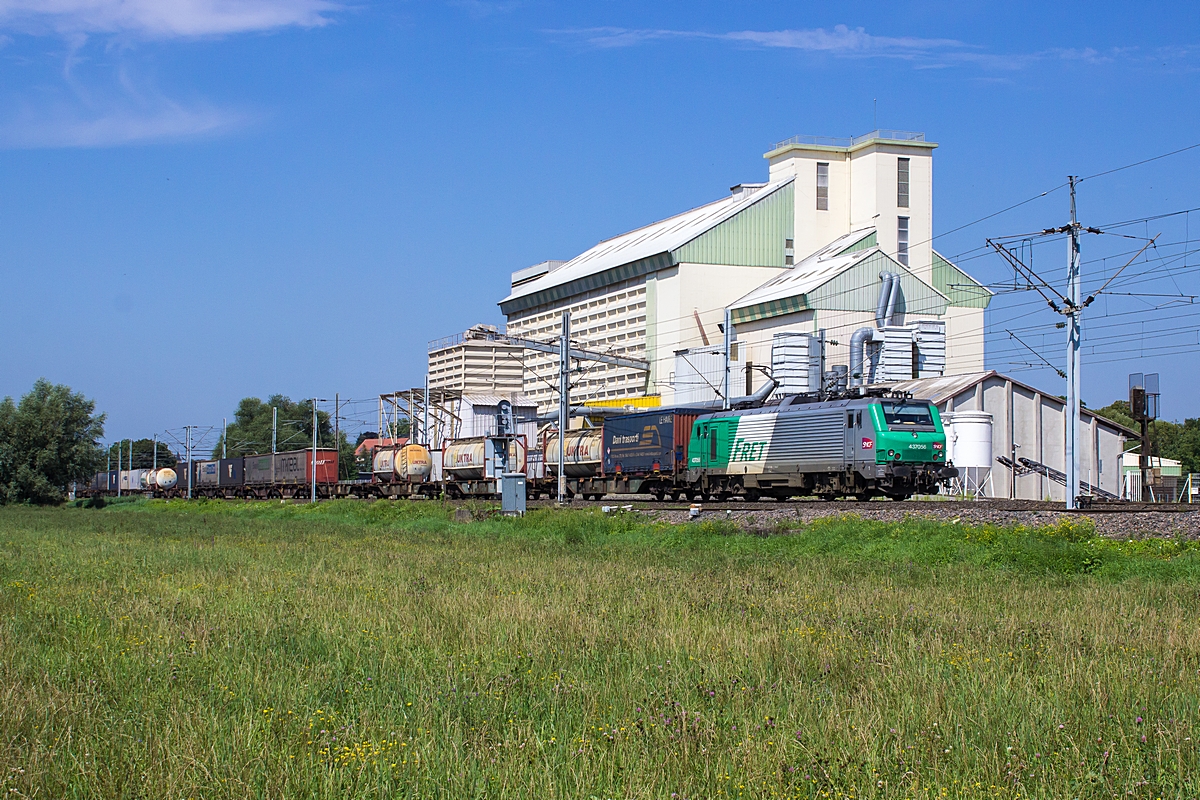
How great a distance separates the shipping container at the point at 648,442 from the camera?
1699 inches

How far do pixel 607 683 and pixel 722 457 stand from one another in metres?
32.0

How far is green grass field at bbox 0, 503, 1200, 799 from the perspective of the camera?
18.4ft

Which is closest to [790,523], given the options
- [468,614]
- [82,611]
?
[468,614]

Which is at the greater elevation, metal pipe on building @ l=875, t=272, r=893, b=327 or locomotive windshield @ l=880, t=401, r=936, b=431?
metal pipe on building @ l=875, t=272, r=893, b=327

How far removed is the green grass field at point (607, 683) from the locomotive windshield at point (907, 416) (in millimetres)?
16766

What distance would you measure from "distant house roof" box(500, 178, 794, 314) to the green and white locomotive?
5156cm

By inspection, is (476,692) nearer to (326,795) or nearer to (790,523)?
(326,795)

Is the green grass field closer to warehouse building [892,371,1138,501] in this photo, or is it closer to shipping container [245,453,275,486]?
warehouse building [892,371,1138,501]

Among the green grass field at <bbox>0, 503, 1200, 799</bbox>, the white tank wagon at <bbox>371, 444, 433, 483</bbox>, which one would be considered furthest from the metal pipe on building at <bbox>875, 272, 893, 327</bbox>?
the green grass field at <bbox>0, 503, 1200, 799</bbox>

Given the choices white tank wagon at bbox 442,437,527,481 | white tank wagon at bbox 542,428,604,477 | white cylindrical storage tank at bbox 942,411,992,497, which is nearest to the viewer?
white tank wagon at bbox 542,428,604,477

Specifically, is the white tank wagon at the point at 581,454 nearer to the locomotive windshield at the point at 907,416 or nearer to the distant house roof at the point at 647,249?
the locomotive windshield at the point at 907,416

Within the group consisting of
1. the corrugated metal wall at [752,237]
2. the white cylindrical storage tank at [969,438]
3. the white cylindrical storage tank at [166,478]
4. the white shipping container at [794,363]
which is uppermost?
the corrugated metal wall at [752,237]

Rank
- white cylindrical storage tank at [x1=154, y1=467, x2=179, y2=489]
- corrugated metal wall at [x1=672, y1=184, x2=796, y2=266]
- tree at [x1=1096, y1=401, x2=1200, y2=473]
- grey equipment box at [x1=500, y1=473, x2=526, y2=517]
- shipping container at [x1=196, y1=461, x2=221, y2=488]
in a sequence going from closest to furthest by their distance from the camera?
1. grey equipment box at [x1=500, y1=473, x2=526, y2=517]
2. shipping container at [x1=196, y1=461, x2=221, y2=488]
3. corrugated metal wall at [x1=672, y1=184, x2=796, y2=266]
4. white cylindrical storage tank at [x1=154, y1=467, x2=179, y2=489]
5. tree at [x1=1096, y1=401, x2=1200, y2=473]

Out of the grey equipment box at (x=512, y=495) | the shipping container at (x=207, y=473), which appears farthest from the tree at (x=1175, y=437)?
the grey equipment box at (x=512, y=495)
